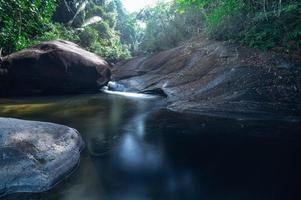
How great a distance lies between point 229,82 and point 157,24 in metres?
12.3

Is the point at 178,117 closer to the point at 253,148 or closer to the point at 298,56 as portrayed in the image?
the point at 253,148

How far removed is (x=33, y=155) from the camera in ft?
18.0

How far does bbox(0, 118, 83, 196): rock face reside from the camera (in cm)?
512

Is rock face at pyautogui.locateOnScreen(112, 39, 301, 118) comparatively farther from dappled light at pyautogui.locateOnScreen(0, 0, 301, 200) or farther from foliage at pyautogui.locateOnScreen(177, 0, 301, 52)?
foliage at pyautogui.locateOnScreen(177, 0, 301, 52)

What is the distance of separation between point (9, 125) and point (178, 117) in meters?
5.28

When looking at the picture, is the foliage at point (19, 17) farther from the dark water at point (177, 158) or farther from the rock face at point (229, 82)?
the rock face at point (229, 82)

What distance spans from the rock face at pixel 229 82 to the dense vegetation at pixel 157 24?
34.7 inches

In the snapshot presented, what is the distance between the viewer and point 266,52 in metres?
11.4

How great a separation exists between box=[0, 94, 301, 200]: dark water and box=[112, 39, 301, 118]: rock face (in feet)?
2.47

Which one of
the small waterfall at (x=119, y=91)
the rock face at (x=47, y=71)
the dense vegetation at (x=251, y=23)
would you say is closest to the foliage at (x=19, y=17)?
the rock face at (x=47, y=71)

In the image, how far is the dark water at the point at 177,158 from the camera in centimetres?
523

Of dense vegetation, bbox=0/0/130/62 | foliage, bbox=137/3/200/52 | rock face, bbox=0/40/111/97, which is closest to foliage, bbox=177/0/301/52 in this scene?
foliage, bbox=137/3/200/52

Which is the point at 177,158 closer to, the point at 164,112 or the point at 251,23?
the point at 164,112

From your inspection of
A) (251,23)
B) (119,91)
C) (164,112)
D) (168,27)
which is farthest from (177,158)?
(168,27)
